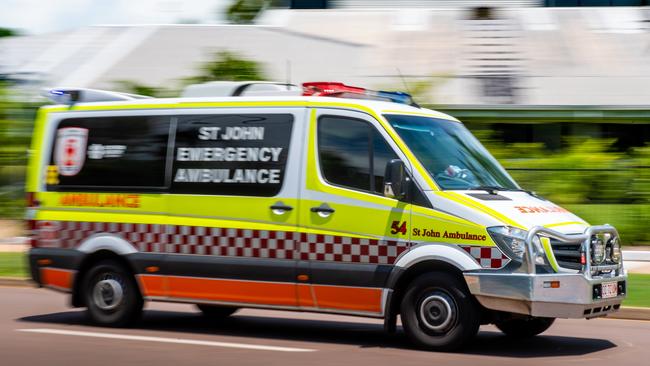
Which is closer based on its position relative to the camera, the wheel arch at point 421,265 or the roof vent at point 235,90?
the wheel arch at point 421,265

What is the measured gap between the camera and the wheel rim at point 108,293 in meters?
11.0

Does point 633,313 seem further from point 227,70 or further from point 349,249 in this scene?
point 227,70

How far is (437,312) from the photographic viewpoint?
936 centimetres

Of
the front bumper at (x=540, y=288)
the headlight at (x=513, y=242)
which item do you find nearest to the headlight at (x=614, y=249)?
the front bumper at (x=540, y=288)

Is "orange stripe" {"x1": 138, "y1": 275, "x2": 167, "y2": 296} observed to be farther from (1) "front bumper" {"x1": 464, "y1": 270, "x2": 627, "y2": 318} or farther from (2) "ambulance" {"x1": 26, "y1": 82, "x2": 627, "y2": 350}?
(1) "front bumper" {"x1": 464, "y1": 270, "x2": 627, "y2": 318}

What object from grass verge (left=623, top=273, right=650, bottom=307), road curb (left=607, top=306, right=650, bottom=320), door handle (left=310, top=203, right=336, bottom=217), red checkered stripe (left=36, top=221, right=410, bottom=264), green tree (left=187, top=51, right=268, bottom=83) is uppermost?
green tree (left=187, top=51, right=268, bottom=83)

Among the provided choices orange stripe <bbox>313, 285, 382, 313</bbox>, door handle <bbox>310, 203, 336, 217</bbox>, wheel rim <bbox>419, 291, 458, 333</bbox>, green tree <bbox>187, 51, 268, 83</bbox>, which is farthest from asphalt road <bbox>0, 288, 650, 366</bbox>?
green tree <bbox>187, 51, 268, 83</bbox>

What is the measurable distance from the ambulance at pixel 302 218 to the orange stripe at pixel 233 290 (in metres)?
0.01

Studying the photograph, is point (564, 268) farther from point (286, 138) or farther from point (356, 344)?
point (286, 138)

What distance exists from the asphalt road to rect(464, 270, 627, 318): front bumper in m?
0.41

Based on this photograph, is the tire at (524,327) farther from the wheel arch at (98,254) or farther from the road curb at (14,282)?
the road curb at (14,282)

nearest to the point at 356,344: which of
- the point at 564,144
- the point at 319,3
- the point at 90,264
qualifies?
the point at 90,264

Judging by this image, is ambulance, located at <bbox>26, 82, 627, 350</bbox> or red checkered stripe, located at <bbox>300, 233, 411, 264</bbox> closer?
ambulance, located at <bbox>26, 82, 627, 350</bbox>

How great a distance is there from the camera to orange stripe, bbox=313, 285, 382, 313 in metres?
9.55
